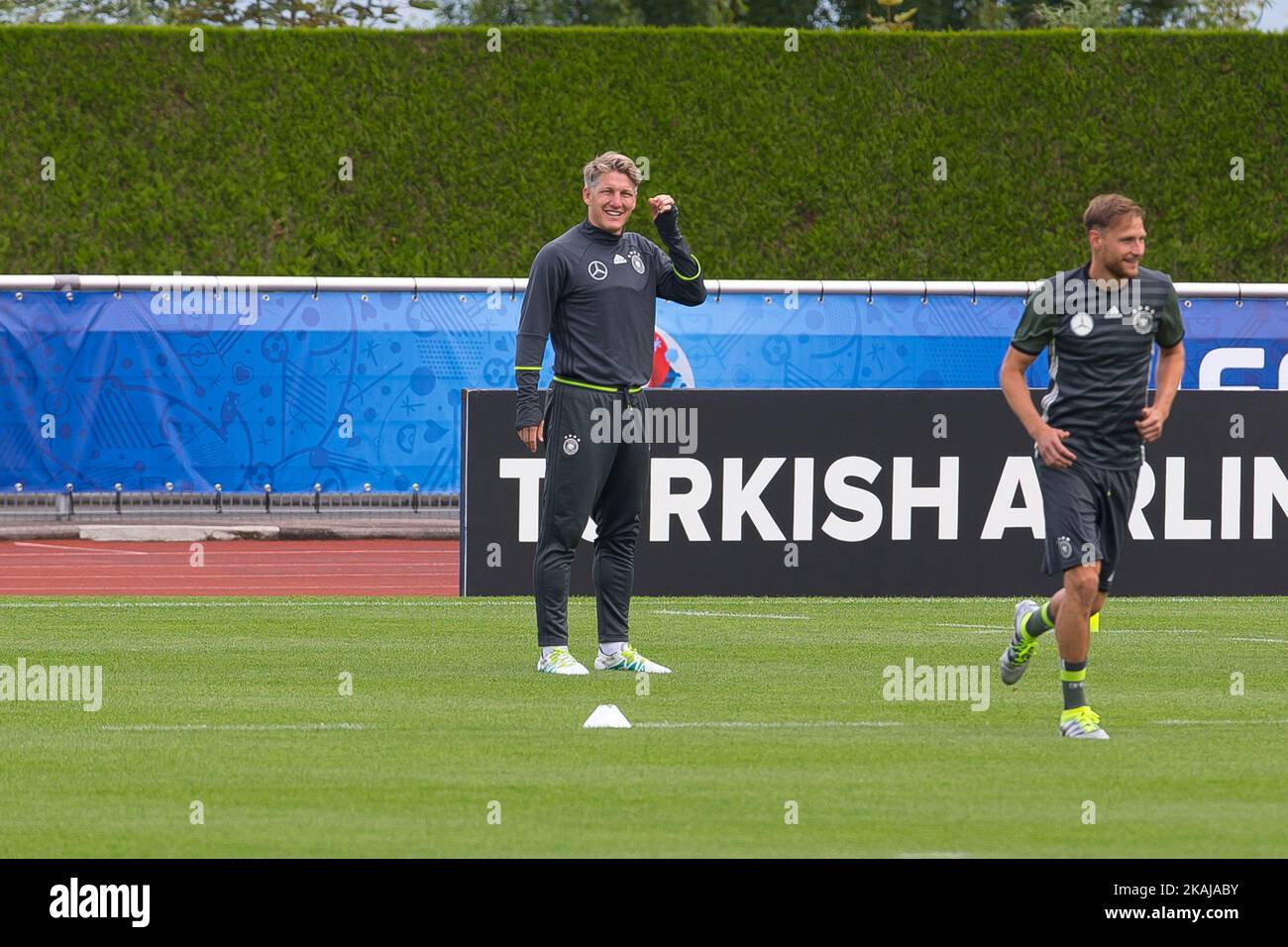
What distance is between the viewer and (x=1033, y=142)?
26.7 metres

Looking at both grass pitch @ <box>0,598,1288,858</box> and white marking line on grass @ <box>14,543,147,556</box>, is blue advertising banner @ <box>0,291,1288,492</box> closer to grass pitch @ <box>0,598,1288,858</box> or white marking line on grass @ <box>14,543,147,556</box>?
white marking line on grass @ <box>14,543,147,556</box>

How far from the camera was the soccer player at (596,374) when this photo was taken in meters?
9.98

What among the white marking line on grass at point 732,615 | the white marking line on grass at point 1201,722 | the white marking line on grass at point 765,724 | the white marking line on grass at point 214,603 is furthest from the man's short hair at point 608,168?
the white marking line on grass at point 214,603

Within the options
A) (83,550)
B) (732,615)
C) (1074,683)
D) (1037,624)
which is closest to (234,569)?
(83,550)

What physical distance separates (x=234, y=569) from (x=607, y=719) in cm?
942

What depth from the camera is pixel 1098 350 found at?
802cm

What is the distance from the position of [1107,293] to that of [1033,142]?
19230mm

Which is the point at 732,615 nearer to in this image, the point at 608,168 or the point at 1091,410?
the point at 608,168

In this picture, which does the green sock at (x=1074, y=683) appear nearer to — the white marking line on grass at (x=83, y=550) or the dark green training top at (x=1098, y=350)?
the dark green training top at (x=1098, y=350)

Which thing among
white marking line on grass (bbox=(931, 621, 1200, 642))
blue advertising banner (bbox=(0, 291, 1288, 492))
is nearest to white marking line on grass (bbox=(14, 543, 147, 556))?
blue advertising banner (bbox=(0, 291, 1288, 492))

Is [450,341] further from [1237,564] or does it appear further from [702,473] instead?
[1237,564]

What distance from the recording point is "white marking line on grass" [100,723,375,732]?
27.5 feet

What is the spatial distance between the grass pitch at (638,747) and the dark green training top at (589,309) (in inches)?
54.2

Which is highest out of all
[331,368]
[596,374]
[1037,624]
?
[331,368]
